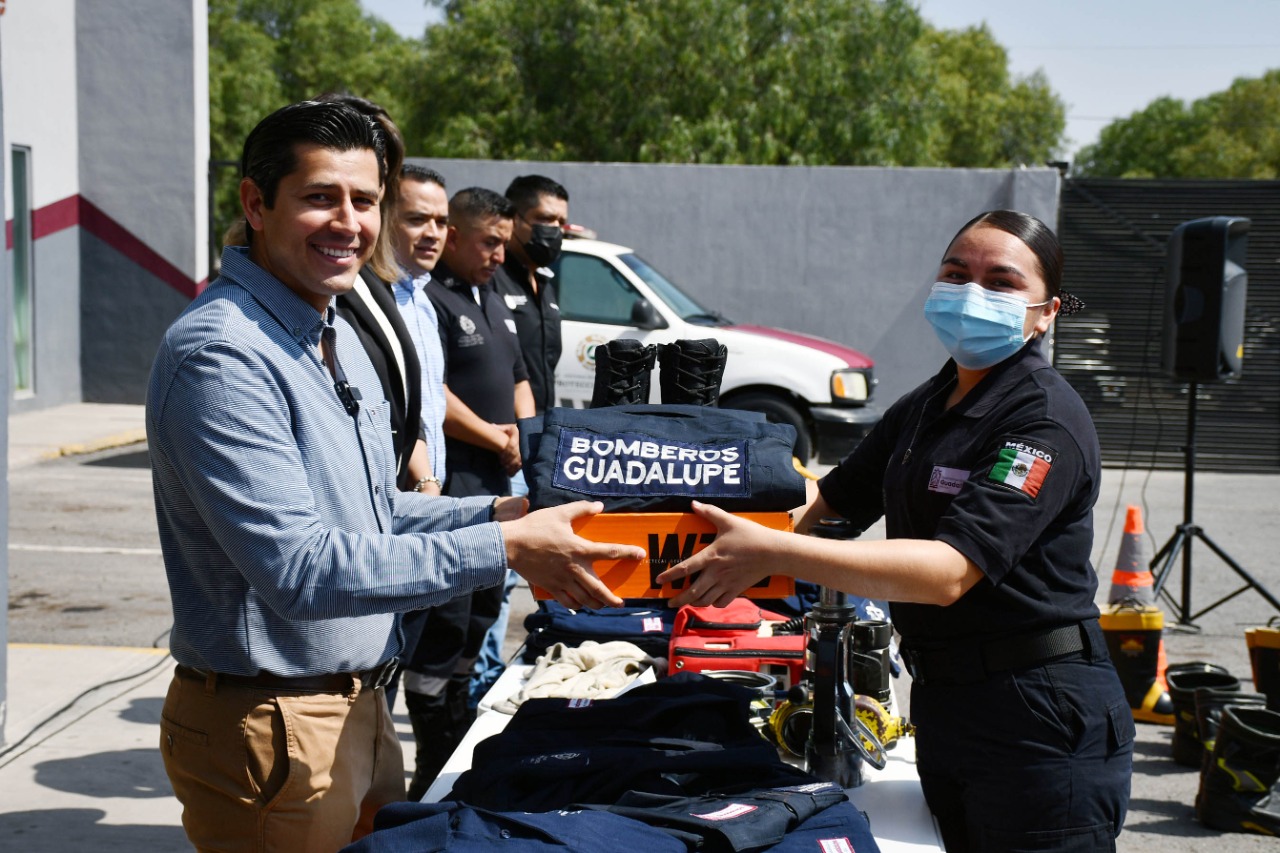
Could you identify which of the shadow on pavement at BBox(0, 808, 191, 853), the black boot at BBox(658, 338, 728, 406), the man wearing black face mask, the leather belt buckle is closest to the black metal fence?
the man wearing black face mask

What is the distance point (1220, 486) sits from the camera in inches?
499

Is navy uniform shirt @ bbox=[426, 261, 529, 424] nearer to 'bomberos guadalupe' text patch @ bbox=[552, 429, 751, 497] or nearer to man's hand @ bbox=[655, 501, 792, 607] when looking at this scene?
'bomberos guadalupe' text patch @ bbox=[552, 429, 751, 497]

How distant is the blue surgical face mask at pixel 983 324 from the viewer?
97.5 inches

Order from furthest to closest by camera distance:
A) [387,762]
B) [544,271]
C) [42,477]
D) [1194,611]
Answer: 1. [42,477]
2. [1194,611]
3. [544,271]
4. [387,762]

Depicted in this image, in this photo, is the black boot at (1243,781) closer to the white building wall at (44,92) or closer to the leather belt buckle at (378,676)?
the leather belt buckle at (378,676)

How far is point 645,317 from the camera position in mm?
10469

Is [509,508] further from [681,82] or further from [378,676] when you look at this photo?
[681,82]

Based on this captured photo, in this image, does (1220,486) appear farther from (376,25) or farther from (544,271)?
(376,25)

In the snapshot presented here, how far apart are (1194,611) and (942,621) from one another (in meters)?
6.12

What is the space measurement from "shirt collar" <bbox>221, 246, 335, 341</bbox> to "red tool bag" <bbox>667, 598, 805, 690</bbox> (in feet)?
4.77

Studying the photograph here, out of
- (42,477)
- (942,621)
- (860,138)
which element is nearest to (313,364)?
(942,621)

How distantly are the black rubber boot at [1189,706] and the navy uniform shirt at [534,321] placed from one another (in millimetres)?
3080

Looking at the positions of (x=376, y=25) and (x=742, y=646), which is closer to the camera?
(x=742, y=646)

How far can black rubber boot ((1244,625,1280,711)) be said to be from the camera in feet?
17.3
